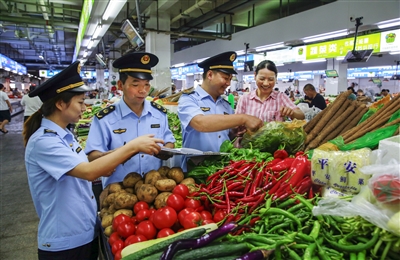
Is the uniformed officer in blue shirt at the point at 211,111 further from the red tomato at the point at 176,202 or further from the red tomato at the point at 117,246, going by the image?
the red tomato at the point at 117,246

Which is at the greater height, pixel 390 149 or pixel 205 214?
pixel 390 149

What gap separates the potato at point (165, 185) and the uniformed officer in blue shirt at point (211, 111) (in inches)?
23.8

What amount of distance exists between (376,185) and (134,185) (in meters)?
1.57

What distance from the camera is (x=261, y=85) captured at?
10.8 ft

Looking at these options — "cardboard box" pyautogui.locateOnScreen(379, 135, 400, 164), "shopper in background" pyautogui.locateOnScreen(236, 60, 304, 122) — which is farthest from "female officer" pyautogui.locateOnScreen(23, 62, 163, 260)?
"shopper in background" pyautogui.locateOnScreen(236, 60, 304, 122)

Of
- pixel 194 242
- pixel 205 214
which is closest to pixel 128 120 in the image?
pixel 205 214

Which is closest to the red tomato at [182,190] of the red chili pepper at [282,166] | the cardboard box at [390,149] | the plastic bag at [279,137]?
the red chili pepper at [282,166]

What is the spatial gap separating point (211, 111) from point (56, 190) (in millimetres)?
1595

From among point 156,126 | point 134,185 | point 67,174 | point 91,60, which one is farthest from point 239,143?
point 91,60

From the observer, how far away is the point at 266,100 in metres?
3.44

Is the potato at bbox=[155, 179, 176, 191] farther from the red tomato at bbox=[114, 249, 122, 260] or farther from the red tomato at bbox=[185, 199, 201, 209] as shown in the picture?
the red tomato at bbox=[114, 249, 122, 260]

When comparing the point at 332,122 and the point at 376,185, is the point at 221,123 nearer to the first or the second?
the point at 332,122

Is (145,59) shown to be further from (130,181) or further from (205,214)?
(205,214)

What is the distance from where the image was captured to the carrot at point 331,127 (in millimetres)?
2522
